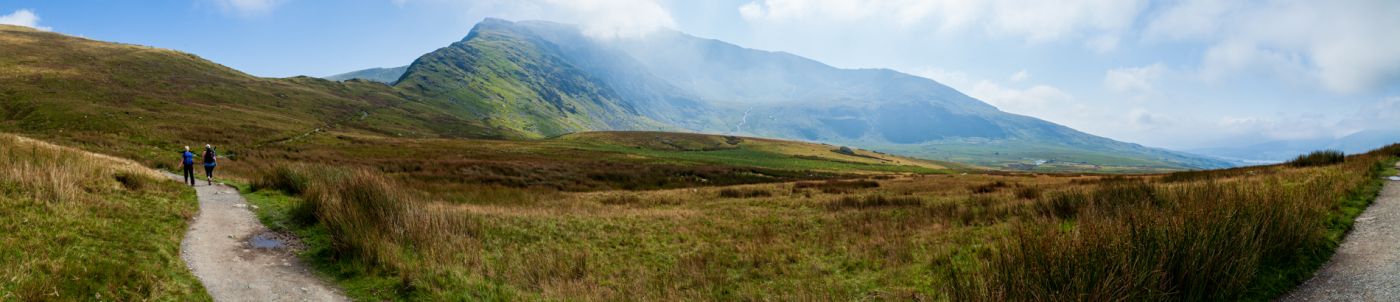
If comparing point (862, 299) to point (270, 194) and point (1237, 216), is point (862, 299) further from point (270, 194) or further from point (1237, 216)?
point (270, 194)

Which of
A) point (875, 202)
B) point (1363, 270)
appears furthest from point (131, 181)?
point (1363, 270)

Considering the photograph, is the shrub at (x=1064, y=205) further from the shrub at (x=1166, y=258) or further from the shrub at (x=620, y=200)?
the shrub at (x=620, y=200)

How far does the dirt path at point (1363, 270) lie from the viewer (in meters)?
6.31

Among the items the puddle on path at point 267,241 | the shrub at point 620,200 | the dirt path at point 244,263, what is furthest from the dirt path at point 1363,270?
the shrub at point 620,200

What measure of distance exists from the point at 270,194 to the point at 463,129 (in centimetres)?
15650

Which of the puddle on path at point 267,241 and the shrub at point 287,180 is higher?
the shrub at point 287,180

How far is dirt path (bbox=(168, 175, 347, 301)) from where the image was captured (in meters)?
8.64

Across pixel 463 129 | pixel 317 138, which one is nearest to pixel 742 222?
pixel 317 138

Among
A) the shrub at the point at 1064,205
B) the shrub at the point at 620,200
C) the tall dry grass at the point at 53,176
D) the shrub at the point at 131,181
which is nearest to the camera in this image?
the tall dry grass at the point at 53,176

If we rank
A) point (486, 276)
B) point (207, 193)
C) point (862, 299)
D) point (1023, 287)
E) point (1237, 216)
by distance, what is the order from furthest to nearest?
point (207, 193), point (486, 276), point (862, 299), point (1237, 216), point (1023, 287)

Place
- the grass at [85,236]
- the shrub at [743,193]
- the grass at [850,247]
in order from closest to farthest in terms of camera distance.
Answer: the grass at [850,247] < the grass at [85,236] < the shrub at [743,193]

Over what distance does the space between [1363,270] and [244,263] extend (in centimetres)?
1699

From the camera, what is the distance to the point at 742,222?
62.8 ft

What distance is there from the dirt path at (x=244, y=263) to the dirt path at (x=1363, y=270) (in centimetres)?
1329
